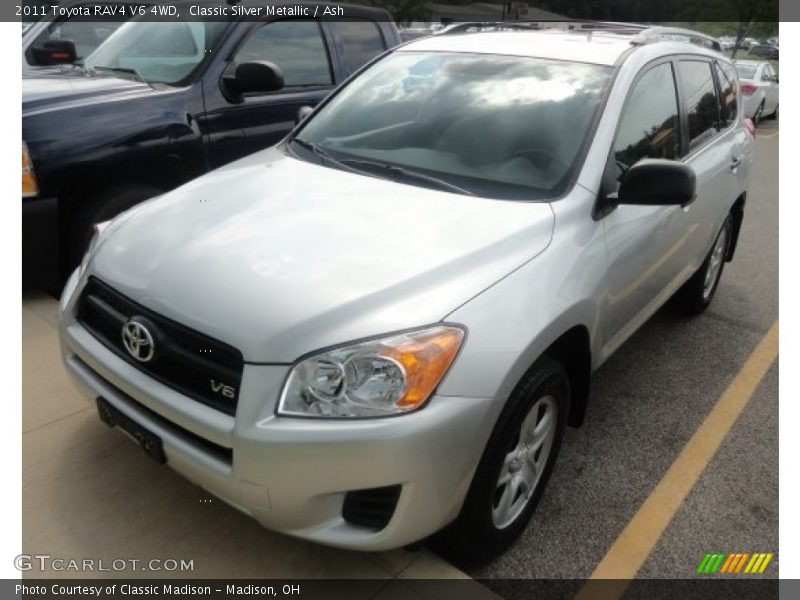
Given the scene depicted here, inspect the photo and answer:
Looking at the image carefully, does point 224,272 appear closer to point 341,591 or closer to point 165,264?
point 165,264

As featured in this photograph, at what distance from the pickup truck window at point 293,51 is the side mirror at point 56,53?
1372 mm

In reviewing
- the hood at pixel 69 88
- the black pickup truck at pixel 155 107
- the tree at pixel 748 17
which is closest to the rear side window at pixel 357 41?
the black pickup truck at pixel 155 107

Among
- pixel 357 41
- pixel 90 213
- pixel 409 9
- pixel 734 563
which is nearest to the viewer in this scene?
pixel 734 563

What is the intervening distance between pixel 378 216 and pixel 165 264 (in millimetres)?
740

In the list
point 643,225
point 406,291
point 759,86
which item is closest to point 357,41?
point 643,225

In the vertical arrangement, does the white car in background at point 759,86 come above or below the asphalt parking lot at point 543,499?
above

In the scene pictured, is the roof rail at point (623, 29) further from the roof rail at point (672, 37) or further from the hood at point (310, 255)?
the hood at point (310, 255)

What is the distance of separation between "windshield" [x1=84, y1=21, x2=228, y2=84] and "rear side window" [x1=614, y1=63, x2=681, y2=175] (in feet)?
9.33

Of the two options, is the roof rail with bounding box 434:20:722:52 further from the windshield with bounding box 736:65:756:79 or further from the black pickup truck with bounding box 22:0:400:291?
the windshield with bounding box 736:65:756:79

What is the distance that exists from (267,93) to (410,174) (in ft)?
7.83

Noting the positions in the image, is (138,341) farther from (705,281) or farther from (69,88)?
(705,281)

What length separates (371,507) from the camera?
6.23ft

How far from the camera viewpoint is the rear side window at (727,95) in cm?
411

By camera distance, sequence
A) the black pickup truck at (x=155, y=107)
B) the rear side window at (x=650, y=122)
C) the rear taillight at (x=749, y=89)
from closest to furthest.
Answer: the rear side window at (x=650, y=122) < the black pickup truck at (x=155, y=107) < the rear taillight at (x=749, y=89)
